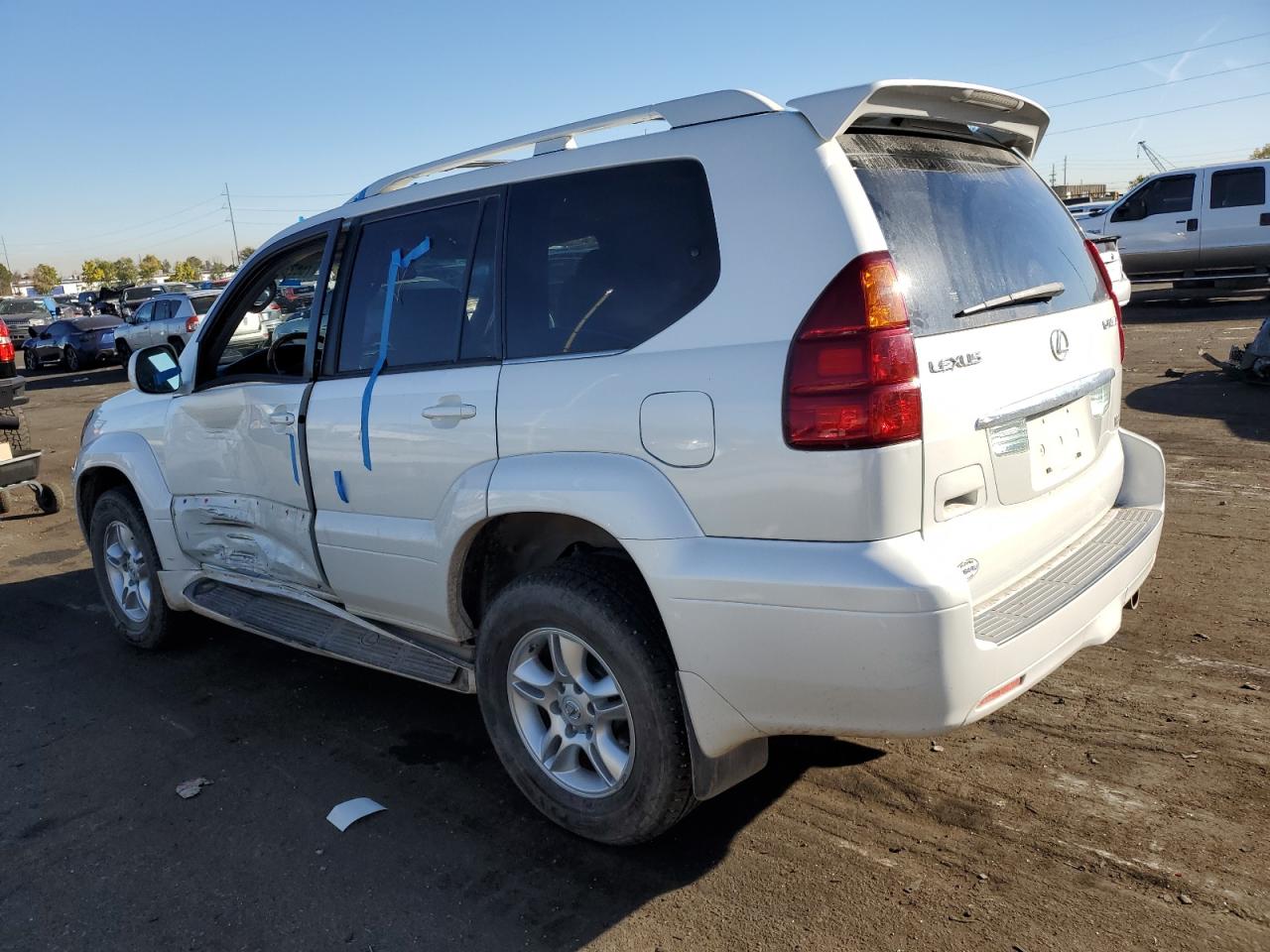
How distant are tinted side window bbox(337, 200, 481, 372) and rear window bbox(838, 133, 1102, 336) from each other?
1465 mm

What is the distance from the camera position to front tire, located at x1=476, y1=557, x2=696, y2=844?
2.87 meters

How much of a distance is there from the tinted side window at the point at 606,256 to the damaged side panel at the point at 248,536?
150 centimetres

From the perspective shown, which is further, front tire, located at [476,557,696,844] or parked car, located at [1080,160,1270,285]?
parked car, located at [1080,160,1270,285]

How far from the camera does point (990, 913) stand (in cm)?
268

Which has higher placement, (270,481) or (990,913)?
(270,481)

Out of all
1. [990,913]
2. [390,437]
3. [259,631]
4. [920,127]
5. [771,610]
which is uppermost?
[920,127]

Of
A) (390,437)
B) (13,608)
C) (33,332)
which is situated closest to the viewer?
(390,437)

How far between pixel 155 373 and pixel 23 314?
35.0m

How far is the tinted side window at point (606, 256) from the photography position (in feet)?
9.31

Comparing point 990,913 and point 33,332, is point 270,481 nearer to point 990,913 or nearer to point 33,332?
point 990,913

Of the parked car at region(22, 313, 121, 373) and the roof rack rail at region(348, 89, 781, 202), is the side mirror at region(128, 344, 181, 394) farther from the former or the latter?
the parked car at region(22, 313, 121, 373)

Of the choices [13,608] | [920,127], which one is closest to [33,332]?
[13,608]

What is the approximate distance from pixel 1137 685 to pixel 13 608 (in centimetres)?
632

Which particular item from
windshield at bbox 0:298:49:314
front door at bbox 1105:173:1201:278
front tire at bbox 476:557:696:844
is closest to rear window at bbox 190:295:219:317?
windshield at bbox 0:298:49:314
